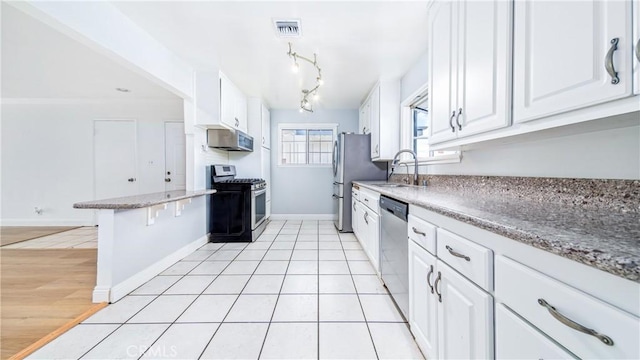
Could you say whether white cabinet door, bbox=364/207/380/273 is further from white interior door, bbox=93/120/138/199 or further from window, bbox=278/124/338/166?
white interior door, bbox=93/120/138/199

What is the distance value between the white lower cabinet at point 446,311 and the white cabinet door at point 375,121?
2.33 metres

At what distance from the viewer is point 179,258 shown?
271 centimetres

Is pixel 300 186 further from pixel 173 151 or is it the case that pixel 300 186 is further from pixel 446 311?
pixel 446 311

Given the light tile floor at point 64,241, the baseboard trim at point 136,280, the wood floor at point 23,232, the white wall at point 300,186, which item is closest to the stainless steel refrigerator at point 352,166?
the white wall at point 300,186

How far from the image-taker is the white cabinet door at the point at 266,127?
4402 mm

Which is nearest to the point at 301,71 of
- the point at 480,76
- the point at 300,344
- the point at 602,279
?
the point at 480,76

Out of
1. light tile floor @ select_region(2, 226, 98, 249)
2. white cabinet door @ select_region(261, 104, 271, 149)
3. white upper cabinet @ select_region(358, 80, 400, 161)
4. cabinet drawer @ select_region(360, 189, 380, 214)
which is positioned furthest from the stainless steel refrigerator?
light tile floor @ select_region(2, 226, 98, 249)

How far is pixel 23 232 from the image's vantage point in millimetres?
3861

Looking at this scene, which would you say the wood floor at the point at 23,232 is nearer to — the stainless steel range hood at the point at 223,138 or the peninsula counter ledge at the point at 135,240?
the peninsula counter ledge at the point at 135,240

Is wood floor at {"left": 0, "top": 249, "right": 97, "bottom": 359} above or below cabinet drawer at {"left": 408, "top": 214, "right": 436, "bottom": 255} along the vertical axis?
below

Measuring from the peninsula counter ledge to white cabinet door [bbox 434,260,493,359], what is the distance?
7.50 ft

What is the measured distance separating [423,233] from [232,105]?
10.7 ft

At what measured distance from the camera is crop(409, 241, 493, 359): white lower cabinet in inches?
31.7

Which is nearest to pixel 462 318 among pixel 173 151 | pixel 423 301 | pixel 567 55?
pixel 423 301
